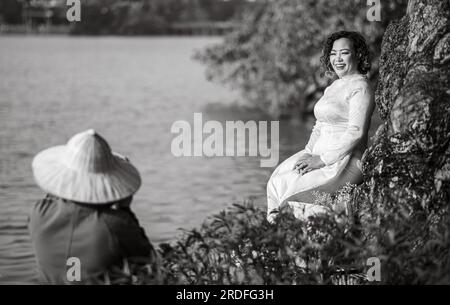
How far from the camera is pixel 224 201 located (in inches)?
526

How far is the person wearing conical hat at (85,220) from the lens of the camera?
4582 mm

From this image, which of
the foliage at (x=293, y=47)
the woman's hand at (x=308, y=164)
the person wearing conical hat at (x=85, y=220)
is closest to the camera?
the person wearing conical hat at (x=85, y=220)

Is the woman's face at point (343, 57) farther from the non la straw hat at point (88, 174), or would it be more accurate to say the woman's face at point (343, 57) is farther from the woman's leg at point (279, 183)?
the non la straw hat at point (88, 174)

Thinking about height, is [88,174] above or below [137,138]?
above

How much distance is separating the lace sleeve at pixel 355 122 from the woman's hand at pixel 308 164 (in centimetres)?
8

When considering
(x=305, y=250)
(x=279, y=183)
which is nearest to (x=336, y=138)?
(x=279, y=183)

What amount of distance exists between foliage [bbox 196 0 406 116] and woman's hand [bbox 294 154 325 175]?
1363 cm

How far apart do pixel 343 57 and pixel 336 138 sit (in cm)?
56

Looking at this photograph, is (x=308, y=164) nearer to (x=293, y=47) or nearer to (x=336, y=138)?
(x=336, y=138)

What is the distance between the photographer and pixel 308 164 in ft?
21.5

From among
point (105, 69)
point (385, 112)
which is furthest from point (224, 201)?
point (105, 69)

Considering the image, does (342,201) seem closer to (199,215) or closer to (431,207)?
(431,207)

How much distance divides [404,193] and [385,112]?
1077 millimetres

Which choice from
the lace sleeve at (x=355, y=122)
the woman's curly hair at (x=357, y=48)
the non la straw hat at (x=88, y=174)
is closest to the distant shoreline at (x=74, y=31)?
the woman's curly hair at (x=357, y=48)
